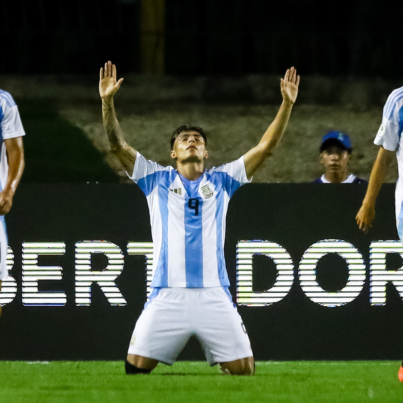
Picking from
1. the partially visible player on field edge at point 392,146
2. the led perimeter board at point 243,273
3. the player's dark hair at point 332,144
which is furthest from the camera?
the player's dark hair at point 332,144

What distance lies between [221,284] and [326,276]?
5.01ft

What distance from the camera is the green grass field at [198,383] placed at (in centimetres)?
454

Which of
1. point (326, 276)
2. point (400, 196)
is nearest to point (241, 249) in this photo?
point (326, 276)

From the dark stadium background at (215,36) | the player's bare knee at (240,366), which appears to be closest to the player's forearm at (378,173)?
the player's bare knee at (240,366)

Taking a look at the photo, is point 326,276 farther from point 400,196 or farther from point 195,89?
point 195,89

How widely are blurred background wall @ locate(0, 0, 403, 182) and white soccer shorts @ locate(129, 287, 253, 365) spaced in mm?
5985

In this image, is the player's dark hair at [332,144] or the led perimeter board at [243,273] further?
the player's dark hair at [332,144]

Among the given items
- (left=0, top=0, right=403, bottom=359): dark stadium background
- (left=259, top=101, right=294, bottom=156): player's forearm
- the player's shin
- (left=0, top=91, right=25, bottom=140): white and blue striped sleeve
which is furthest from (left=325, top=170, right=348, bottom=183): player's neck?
(left=0, top=0, right=403, bottom=359): dark stadium background

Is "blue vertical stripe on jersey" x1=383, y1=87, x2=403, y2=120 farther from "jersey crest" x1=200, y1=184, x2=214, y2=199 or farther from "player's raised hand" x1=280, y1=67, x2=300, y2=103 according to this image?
"jersey crest" x1=200, y1=184, x2=214, y2=199

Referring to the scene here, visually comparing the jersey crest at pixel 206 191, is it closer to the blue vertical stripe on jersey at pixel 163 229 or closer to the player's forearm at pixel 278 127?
the blue vertical stripe on jersey at pixel 163 229

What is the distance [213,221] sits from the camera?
5.79 meters

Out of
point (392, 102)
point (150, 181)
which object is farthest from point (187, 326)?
point (392, 102)

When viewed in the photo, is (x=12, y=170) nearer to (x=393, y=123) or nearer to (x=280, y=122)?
(x=280, y=122)

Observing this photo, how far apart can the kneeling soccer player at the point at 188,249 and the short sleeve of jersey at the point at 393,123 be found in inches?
30.3
